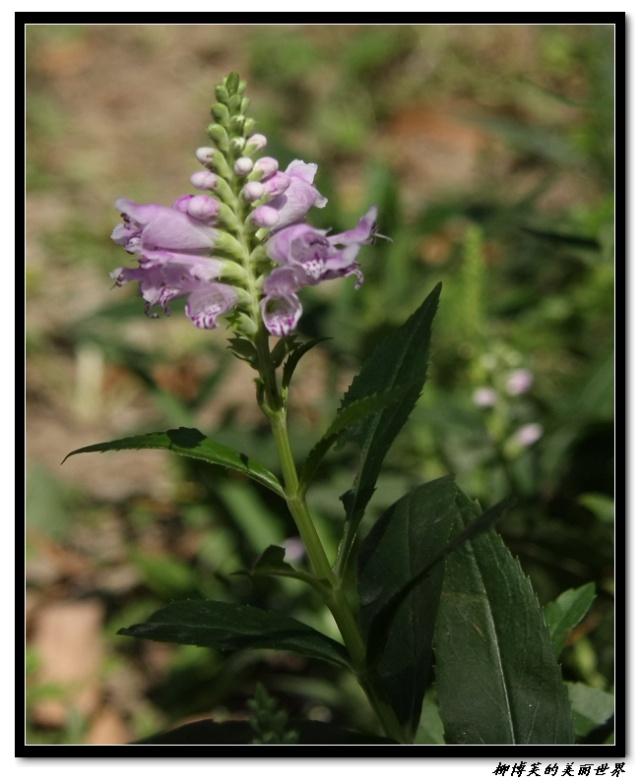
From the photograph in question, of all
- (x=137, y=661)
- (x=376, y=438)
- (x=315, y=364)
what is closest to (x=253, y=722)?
(x=376, y=438)

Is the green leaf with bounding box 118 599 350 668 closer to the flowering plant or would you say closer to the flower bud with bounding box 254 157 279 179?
the flowering plant

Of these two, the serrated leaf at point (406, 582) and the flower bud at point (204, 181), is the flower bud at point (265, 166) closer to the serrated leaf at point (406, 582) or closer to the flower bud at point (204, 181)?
the flower bud at point (204, 181)

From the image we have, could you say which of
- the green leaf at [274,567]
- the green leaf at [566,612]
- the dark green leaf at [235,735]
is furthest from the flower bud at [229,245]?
the green leaf at [566,612]

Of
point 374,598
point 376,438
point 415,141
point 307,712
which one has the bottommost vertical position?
point 307,712

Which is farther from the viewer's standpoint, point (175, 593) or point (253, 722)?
point (175, 593)

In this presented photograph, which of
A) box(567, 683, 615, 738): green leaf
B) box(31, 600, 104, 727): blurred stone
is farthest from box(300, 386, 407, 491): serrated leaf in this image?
box(31, 600, 104, 727): blurred stone

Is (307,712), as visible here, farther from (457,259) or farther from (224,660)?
(457,259)

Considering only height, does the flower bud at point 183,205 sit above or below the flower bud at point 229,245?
above
